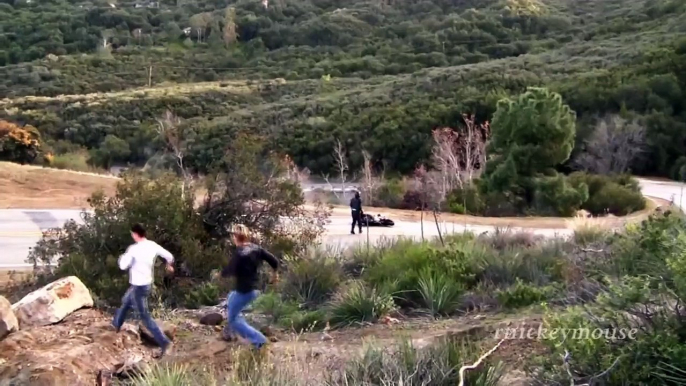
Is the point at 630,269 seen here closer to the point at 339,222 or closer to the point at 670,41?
the point at 339,222

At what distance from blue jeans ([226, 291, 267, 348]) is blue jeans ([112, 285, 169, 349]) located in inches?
29.0

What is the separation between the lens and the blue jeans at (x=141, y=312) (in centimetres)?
813

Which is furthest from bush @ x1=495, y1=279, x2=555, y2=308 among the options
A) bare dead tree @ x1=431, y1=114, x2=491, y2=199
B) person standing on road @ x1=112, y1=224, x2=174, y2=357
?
bare dead tree @ x1=431, y1=114, x2=491, y2=199

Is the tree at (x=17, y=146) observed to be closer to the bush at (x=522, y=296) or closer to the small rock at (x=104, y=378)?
the bush at (x=522, y=296)

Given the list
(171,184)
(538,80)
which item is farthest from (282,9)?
(171,184)

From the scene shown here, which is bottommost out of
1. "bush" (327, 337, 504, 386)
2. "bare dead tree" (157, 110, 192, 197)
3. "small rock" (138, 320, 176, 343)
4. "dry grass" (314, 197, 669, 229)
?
"dry grass" (314, 197, 669, 229)

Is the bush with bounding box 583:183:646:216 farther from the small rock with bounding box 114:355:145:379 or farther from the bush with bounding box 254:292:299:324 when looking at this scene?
the small rock with bounding box 114:355:145:379

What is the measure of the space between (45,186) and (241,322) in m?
21.5

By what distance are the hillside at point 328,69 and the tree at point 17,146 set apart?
731 cm

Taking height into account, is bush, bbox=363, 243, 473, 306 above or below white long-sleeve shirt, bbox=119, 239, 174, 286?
below

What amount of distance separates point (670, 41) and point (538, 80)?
10455 mm

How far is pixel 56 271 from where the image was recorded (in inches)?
469

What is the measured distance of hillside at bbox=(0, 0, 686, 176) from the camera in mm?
46344

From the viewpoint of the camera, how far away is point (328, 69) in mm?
69312
